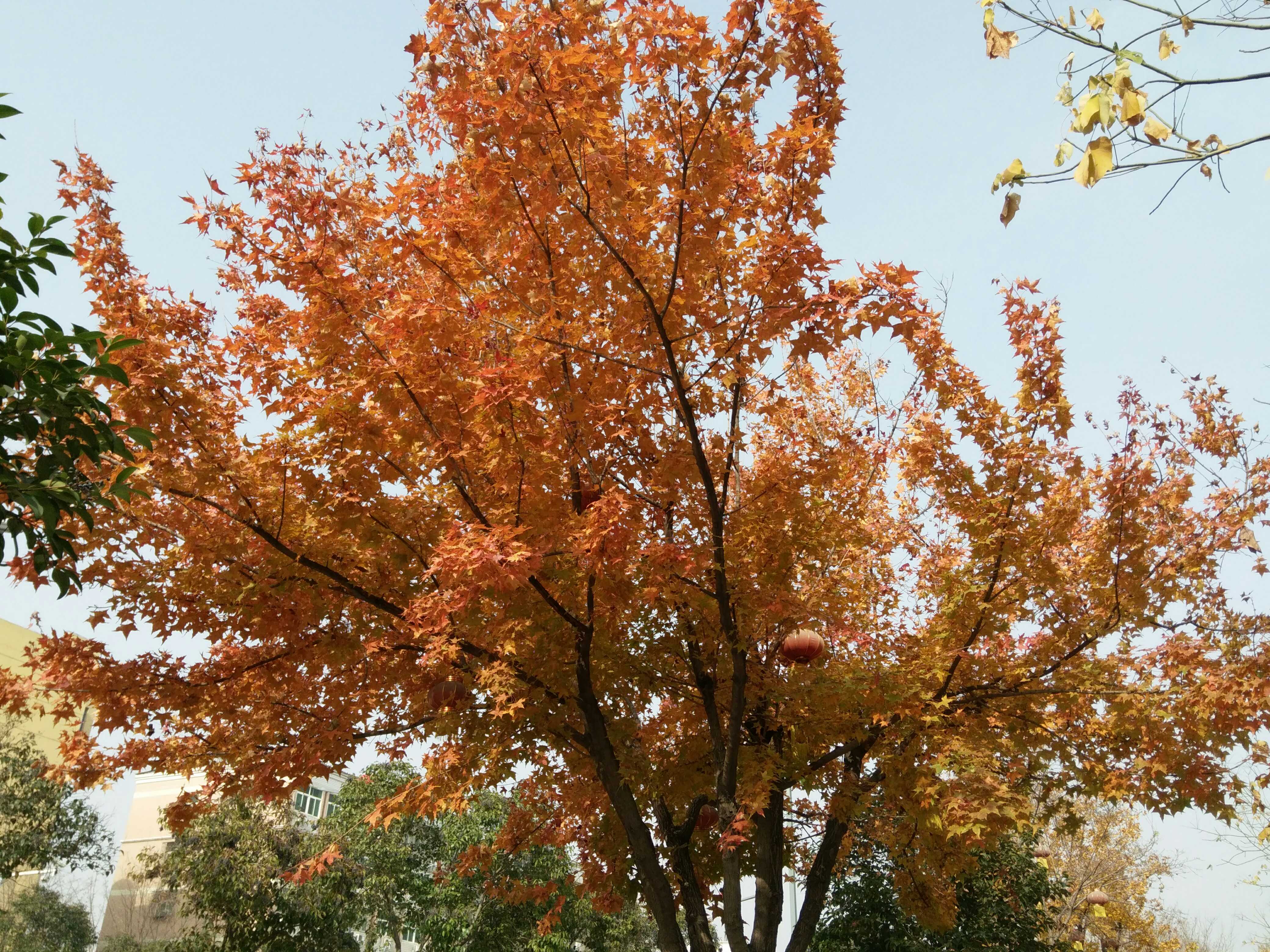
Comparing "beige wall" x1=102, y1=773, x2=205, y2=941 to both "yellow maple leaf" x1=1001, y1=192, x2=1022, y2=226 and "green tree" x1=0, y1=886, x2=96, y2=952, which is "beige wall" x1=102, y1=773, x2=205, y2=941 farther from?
"yellow maple leaf" x1=1001, y1=192, x2=1022, y2=226

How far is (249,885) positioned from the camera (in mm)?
17016

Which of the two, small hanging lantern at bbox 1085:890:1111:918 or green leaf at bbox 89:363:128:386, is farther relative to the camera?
small hanging lantern at bbox 1085:890:1111:918

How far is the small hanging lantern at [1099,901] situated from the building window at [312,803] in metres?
29.9

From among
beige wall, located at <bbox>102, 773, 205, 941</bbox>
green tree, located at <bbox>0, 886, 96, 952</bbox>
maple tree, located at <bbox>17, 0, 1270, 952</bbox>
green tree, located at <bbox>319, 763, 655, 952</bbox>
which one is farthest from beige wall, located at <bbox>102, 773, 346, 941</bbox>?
maple tree, located at <bbox>17, 0, 1270, 952</bbox>

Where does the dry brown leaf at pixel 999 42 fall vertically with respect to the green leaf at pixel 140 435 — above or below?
above

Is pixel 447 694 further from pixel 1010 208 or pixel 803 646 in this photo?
pixel 1010 208

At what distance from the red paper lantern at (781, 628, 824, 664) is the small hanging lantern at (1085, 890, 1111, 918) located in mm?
13585

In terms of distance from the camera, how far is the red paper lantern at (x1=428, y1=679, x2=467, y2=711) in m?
5.72

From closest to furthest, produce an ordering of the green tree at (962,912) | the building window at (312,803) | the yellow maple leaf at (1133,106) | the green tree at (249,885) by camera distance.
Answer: the yellow maple leaf at (1133,106)
the green tree at (962,912)
the green tree at (249,885)
the building window at (312,803)

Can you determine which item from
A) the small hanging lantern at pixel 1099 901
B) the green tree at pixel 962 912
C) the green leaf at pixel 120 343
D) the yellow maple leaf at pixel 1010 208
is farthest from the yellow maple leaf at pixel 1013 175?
the small hanging lantern at pixel 1099 901

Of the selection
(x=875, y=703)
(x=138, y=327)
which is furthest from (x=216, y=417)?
(x=875, y=703)

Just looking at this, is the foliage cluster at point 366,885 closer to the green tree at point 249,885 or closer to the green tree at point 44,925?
the green tree at point 249,885

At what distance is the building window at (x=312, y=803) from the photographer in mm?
37781

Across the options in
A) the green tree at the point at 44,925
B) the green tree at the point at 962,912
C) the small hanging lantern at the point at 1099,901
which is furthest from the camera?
the green tree at the point at 44,925
